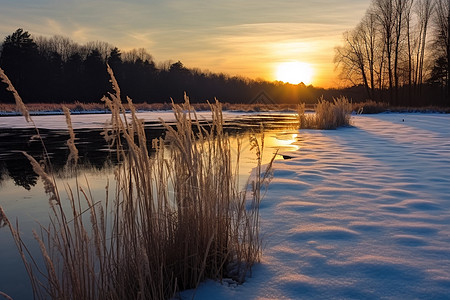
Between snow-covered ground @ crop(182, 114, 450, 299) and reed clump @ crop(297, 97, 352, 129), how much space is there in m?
7.35

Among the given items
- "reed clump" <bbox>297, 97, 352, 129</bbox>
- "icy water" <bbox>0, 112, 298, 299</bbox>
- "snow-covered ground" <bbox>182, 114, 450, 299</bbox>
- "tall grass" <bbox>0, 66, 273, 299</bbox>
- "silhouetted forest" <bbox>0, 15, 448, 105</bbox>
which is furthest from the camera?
"silhouetted forest" <bbox>0, 15, 448, 105</bbox>

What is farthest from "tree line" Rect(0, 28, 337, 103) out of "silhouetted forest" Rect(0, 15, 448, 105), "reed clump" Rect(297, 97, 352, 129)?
"reed clump" Rect(297, 97, 352, 129)

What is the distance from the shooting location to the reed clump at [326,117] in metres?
12.3

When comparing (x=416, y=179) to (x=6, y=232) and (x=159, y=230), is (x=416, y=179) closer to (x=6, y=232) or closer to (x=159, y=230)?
(x=159, y=230)

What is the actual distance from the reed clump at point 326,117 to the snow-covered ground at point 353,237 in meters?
7.35

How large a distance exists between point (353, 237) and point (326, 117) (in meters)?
10.3

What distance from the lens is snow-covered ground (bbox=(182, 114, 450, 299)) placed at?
6.22 ft

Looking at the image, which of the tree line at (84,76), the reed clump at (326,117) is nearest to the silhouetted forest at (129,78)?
the tree line at (84,76)

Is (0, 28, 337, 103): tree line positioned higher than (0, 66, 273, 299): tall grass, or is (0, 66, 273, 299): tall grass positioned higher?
(0, 28, 337, 103): tree line

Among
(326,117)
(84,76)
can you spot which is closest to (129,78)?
(84,76)

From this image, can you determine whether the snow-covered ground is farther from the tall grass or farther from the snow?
the tall grass

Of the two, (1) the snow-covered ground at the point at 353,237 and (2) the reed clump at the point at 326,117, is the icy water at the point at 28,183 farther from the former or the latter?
(2) the reed clump at the point at 326,117

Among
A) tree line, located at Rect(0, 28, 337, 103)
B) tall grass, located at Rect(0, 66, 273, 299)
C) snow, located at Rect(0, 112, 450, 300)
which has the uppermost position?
tree line, located at Rect(0, 28, 337, 103)

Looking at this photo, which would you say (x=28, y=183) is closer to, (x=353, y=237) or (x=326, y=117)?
(x=353, y=237)
